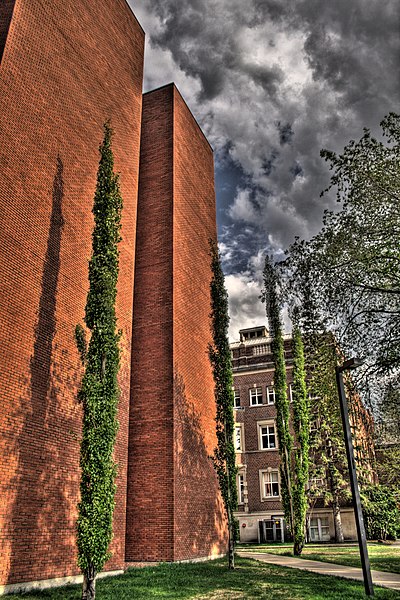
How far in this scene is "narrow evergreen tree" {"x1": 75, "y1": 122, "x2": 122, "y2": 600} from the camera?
929 centimetres

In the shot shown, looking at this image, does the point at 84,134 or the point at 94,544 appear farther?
the point at 84,134

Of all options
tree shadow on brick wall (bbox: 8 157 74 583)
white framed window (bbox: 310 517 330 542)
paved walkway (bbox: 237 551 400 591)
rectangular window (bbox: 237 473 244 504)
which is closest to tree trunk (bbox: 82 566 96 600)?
tree shadow on brick wall (bbox: 8 157 74 583)

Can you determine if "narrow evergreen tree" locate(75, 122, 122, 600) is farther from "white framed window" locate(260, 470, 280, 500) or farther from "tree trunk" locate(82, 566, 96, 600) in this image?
"white framed window" locate(260, 470, 280, 500)

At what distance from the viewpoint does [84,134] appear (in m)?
15.2

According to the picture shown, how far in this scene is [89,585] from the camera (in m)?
8.78

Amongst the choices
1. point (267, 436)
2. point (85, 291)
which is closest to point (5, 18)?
point (85, 291)

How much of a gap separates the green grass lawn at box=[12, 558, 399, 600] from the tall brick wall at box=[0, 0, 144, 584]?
1.02 metres

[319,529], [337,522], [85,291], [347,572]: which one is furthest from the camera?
[319,529]

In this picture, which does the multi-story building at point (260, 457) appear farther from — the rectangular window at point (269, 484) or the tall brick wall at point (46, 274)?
the tall brick wall at point (46, 274)

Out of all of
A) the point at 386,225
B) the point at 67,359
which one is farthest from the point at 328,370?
the point at 67,359

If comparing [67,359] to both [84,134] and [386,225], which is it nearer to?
[84,134]

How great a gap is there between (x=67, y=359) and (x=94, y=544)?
4.69 m

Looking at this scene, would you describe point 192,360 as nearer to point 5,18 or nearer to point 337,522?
point 5,18

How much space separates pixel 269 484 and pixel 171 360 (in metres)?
22.6
